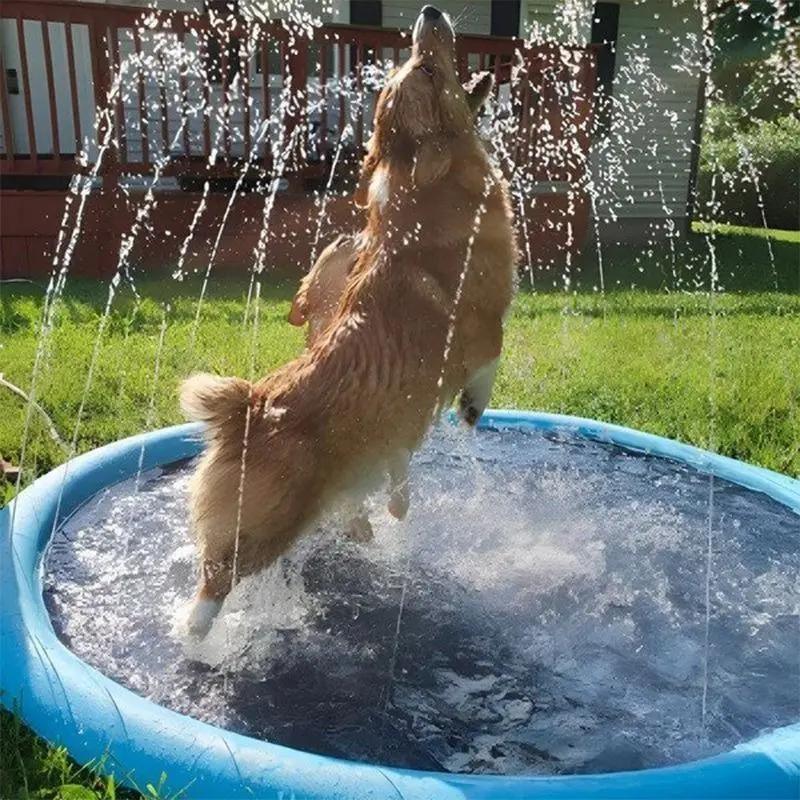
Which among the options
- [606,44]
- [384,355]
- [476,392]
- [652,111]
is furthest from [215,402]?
[652,111]

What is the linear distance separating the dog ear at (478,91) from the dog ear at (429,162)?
300 mm

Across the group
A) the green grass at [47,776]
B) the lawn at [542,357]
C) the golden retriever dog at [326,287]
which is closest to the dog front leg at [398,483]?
the golden retriever dog at [326,287]

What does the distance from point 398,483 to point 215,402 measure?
2.41 feet

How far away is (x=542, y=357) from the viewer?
21.9 feet

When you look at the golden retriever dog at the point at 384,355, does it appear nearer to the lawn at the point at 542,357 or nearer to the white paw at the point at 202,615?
the white paw at the point at 202,615

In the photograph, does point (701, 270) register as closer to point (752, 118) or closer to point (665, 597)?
point (665, 597)

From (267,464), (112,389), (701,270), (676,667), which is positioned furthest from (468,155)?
(701,270)

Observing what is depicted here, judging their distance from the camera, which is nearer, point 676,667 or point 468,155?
point 676,667

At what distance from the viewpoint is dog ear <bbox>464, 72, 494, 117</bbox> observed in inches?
128

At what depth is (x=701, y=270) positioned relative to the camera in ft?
37.8

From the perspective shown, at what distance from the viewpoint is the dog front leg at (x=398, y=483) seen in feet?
9.93

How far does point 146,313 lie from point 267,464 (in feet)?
16.3

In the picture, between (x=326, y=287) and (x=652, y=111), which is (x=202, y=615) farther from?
(x=652, y=111)

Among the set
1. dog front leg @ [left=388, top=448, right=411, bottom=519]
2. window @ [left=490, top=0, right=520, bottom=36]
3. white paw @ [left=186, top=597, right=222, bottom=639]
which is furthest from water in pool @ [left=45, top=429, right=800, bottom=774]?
window @ [left=490, top=0, right=520, bottom=36]
